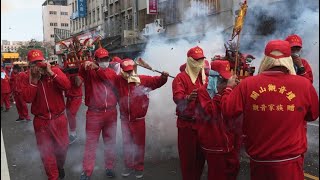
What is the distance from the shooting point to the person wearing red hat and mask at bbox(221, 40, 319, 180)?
2.76 m

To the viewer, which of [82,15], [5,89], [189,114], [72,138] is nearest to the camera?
[189,114]

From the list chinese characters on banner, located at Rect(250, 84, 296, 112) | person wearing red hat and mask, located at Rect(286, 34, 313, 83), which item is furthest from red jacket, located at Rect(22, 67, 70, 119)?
person wearing red hat and mask, located at Rect(286, 34, 313, 83)

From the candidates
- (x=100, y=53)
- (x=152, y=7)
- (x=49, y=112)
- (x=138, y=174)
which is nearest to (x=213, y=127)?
(x=138, y=174)

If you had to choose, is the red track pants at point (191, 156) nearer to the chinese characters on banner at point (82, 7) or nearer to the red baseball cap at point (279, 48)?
the red baseball cap at point (279, 48)

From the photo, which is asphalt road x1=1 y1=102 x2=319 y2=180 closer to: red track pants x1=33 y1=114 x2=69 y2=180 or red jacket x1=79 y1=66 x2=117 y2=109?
red track pants x1=33 y1=114 x2=69 y2=180

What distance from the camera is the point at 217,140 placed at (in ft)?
11.5

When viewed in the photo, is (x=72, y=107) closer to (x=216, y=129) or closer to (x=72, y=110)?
(x=72, y=110)

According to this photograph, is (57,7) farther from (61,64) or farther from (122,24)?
(122,24)

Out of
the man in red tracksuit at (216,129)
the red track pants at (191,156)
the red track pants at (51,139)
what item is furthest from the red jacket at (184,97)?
the red track pants at (51,139)

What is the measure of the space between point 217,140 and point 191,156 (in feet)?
2.26

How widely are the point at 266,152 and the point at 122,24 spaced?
26.0ft

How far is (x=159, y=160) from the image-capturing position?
226 inches

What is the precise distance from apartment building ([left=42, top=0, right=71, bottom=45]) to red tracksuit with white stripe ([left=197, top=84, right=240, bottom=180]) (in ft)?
6.31

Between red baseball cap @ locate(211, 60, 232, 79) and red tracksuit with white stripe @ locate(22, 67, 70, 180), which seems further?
red tracksuit with white stripe @ locate(22, 67, 70, 180)
